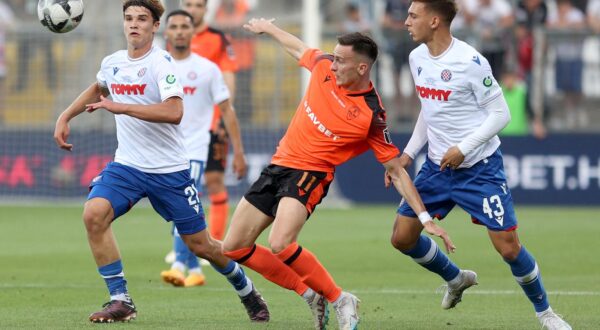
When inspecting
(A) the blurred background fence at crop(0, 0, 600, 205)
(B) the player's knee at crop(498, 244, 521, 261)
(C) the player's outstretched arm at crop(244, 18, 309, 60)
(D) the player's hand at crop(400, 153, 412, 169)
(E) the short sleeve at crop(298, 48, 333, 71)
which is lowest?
(A) the blurred background fence at crop(0, 0, 600, 205)

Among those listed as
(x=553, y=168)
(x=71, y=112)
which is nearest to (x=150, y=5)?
(x=71, y=112)

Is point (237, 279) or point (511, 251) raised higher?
point (511, 251)

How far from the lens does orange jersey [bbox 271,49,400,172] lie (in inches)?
338

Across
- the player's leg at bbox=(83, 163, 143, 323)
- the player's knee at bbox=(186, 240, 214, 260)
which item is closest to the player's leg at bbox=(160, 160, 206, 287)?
the player's knee at bbox=(186, 240, 214, 260)

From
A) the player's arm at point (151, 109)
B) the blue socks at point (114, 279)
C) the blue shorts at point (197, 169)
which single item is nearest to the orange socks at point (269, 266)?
the blue socks at point (114, 279)

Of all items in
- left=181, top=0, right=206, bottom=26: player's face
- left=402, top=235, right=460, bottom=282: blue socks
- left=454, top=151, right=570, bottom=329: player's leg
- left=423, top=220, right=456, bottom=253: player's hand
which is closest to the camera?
left=423, top=220, right=456, bottom=253: player's hand

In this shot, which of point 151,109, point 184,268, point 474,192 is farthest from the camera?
point 184,268

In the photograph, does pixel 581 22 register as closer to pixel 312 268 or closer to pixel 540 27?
pixel 540 27

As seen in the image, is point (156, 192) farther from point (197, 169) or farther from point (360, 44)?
point (197, 169)

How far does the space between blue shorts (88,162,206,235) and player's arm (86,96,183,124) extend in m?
0.54

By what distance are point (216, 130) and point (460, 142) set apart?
15.3 feet

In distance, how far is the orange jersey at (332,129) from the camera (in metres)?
8.59

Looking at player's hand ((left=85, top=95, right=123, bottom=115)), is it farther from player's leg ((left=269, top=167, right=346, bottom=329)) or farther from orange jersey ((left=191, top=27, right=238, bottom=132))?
orange jersey ((left=191, top=27, right=238, bottom=132))

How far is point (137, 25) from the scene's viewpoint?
905 cm
